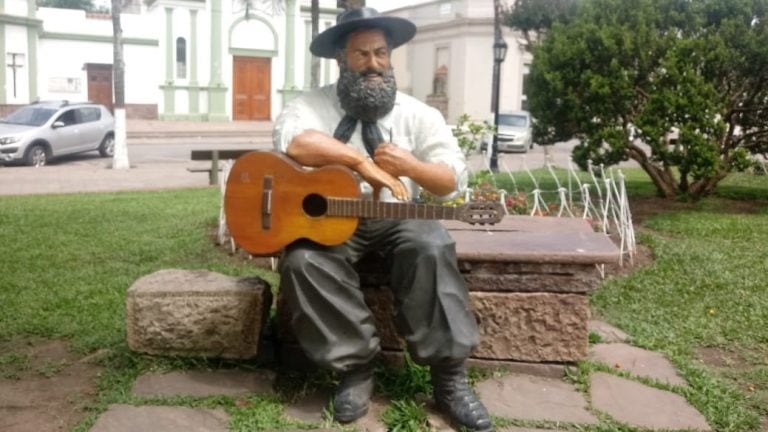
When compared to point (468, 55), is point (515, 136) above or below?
below

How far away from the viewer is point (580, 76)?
907 cm

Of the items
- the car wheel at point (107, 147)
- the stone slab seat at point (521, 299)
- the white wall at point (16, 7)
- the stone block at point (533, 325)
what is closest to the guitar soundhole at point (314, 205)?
the stone slab seat at point (521, 299)

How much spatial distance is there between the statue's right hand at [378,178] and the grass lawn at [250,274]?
0.86m

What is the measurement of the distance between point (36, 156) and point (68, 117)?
1.62 metres

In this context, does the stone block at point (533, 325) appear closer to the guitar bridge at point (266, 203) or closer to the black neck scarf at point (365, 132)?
the black neck scarf at point (365, 132)

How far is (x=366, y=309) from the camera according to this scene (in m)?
3.47

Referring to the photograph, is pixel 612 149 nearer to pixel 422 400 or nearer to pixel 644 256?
pixel 644 256

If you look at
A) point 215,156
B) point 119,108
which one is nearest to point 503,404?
point 215,156

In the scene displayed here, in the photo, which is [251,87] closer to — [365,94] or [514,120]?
[514,120]

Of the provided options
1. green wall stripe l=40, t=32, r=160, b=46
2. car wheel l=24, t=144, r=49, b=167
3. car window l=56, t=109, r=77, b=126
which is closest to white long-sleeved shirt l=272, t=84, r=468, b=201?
car wheel l=24, t=144, r=49, b=167

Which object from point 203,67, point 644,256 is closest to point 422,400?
point 644,256

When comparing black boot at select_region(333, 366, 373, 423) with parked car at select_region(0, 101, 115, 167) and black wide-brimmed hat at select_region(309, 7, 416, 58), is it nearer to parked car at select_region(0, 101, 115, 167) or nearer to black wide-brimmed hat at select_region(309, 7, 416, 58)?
black wide-brimmed hat at select_region(309, 7, 416, 58)

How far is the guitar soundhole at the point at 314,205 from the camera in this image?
3.45m

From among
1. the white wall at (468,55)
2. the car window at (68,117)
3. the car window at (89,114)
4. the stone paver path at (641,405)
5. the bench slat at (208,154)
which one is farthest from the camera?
the white wall at (468,55)
